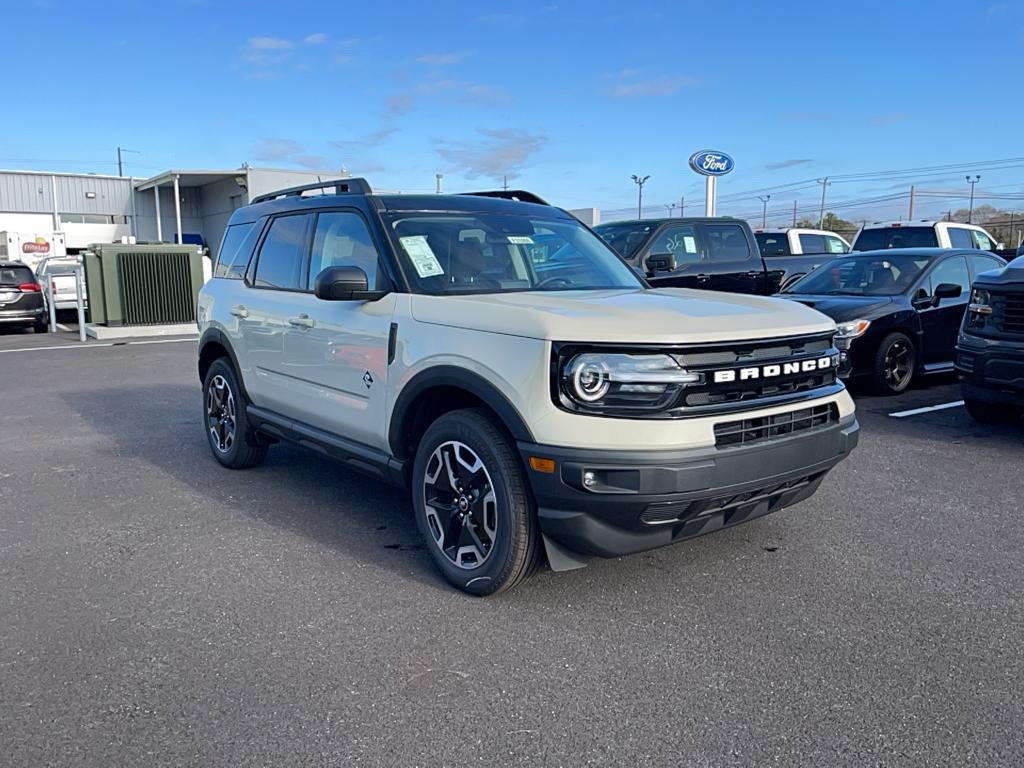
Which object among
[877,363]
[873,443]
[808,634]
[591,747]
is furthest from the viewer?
[877,363]

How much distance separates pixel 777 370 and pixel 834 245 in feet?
50.1

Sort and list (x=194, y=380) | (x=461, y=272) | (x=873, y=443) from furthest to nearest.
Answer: (x=194, y=380) → (x=873, y=443) → (x=461, y=272)

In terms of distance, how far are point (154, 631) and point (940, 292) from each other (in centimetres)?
818

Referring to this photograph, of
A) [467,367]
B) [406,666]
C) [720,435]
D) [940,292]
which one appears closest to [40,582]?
[406,666]

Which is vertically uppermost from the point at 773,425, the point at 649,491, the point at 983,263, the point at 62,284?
the point at 62,284

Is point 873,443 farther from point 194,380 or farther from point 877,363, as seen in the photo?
point 194,380

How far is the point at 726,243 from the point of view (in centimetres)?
1156

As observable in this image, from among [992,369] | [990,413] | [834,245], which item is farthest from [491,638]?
[834,245]

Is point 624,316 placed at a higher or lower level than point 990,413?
higher

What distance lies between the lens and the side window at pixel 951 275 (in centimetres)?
890

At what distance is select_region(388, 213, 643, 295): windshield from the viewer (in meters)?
4.23

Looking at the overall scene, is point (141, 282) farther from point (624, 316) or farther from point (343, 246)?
point (624, 316)

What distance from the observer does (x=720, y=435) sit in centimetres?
331

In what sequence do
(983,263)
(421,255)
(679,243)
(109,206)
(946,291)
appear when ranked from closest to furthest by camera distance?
(421,255), (946,291), (983,263), (679,243), (109,206)
